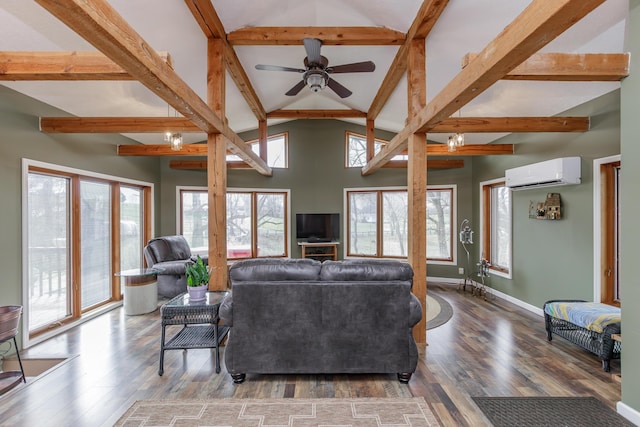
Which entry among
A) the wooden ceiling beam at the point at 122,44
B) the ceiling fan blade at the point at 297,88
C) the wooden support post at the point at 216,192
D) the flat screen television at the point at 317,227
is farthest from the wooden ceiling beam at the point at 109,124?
the flat screen television at the point at 317,227

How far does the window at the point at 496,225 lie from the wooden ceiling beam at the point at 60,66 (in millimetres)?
5763

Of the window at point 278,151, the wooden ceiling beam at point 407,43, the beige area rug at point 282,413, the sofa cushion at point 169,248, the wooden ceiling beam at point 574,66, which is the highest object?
the wooden ceiling beam at point 407,43

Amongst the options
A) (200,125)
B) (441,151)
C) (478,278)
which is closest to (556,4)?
(200,125)

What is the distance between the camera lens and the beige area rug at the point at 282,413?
85.1 inches

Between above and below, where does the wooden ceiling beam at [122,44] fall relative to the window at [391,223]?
above

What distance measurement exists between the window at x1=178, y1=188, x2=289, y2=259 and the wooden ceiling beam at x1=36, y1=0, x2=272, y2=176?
177 inches

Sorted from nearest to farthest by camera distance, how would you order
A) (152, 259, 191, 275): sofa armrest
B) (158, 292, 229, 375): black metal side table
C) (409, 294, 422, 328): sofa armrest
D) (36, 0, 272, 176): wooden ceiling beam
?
(36, 0, 272, 176): wooden ceiling beam < (409, 294, 422, 328): sofa armrest < (158, 292, 229, 375): black metal side table < (152, 259, 191, 275): sofa armrest

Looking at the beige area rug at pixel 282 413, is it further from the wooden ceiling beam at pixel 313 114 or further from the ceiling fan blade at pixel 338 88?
the wooden ceiling beam at pixel 313 114

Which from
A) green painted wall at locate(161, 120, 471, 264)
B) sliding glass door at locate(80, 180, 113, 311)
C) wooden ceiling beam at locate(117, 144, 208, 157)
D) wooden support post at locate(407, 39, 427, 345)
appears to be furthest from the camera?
green painted wall at locate(161, 120, 471, 264)

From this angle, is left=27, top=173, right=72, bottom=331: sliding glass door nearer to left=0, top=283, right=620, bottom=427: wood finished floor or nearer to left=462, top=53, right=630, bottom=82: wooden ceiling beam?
left=0, top=283, right=620, bottom=427: wood finished floor

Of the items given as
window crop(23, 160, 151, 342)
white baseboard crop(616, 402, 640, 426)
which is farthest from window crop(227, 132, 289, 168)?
white baseboard crop(616, 402, 640, 426)

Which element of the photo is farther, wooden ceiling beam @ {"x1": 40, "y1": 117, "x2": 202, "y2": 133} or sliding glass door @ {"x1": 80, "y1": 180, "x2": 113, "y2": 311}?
sliding glass door @ {"x1": 80, "y1": 180, "x2": 113, "y2": 311}

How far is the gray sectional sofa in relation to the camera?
8.53 ft

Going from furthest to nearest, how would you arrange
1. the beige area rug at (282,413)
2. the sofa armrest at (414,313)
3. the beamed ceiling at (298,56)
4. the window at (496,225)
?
the window at (496,225) < the sofa armrest at (414,313) < the beige area rug at (282,413) < the beamed ceiling at (298,56)
